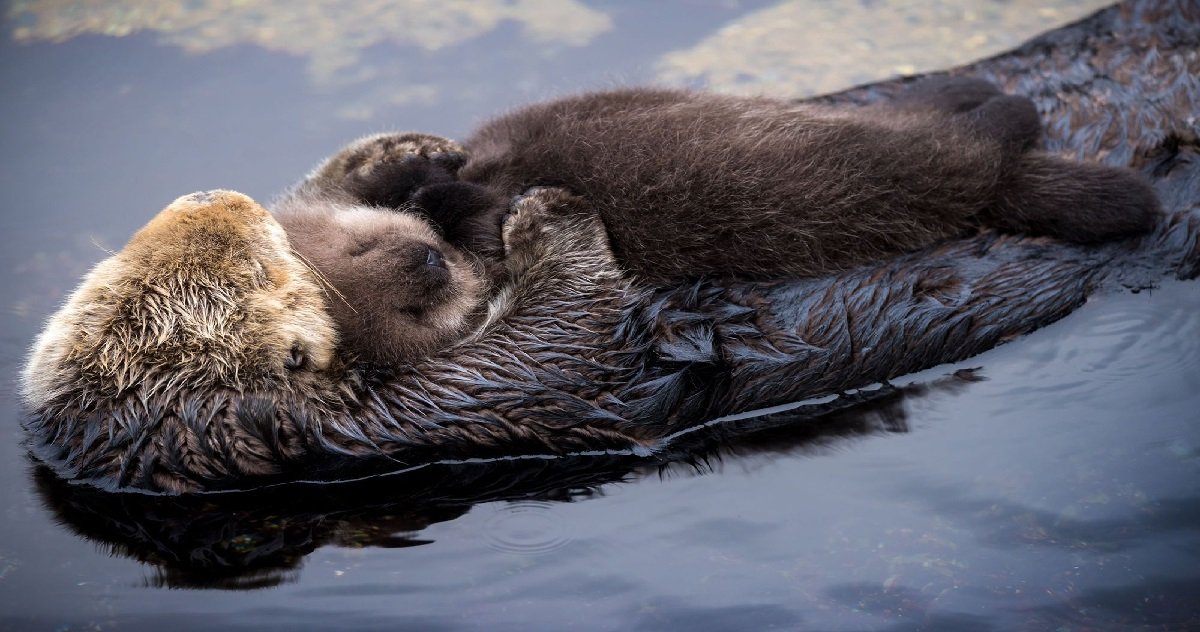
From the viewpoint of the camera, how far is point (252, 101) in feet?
16.5

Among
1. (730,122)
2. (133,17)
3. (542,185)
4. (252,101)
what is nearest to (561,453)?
(542,185)

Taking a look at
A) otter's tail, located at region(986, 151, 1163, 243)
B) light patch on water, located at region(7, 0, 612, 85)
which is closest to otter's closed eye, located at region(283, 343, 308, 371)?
Answer: otter's tail, located at region(986, 151, 1163, 243)

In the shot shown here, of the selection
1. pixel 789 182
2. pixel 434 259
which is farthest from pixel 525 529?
pixel 789 182

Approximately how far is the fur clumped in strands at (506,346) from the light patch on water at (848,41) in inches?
72.7

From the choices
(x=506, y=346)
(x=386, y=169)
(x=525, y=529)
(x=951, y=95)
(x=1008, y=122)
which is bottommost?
(x=525, y=529)

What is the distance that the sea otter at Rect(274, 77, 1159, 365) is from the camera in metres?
3.09

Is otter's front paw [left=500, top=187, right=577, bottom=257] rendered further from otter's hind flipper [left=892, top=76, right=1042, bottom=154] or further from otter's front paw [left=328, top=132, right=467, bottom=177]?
otter's hind flipper [left=892, top=76, right=1042, bottom=154]

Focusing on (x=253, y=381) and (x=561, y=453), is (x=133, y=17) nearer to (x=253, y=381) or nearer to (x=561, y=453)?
(x=253, y=381)

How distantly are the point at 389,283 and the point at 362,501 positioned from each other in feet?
2.24

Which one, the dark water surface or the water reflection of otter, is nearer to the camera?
the dark water surface

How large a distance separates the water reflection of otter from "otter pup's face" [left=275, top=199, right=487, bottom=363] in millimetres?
436

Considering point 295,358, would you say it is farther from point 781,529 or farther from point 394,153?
point 781,529

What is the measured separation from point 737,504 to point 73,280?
286cm

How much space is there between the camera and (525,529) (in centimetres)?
303
